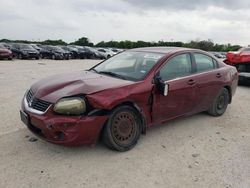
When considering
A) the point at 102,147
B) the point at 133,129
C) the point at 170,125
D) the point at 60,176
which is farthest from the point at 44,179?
the point at 170,125

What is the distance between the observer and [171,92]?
4.16m

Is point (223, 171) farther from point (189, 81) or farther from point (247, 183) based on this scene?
point (189, 81)

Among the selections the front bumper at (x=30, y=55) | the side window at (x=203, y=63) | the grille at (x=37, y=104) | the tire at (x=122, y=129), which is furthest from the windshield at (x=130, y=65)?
the front bumper at (x=30, y=55)

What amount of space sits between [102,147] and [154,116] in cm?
92

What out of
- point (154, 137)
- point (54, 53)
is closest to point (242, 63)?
point (154, 137)

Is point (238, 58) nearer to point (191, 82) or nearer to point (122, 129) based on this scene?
point (191, 82)

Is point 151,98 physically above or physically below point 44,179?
above

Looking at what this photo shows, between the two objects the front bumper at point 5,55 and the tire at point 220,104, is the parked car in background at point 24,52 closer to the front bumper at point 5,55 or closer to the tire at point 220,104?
the front bumper at point 5,55

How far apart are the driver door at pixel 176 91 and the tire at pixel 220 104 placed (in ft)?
2.81

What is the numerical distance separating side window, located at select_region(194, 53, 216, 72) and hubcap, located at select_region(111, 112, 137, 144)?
186 cm

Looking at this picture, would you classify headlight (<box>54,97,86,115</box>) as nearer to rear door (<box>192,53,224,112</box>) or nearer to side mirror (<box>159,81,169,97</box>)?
side mirror (<box>159,81,169,97</box>)

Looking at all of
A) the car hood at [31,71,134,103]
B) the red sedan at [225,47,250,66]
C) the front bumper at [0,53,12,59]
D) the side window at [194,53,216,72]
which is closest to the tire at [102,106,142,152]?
the car hood at [31,71,134,103]

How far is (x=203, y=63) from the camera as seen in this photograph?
5.02m

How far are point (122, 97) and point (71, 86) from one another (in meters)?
0.71
